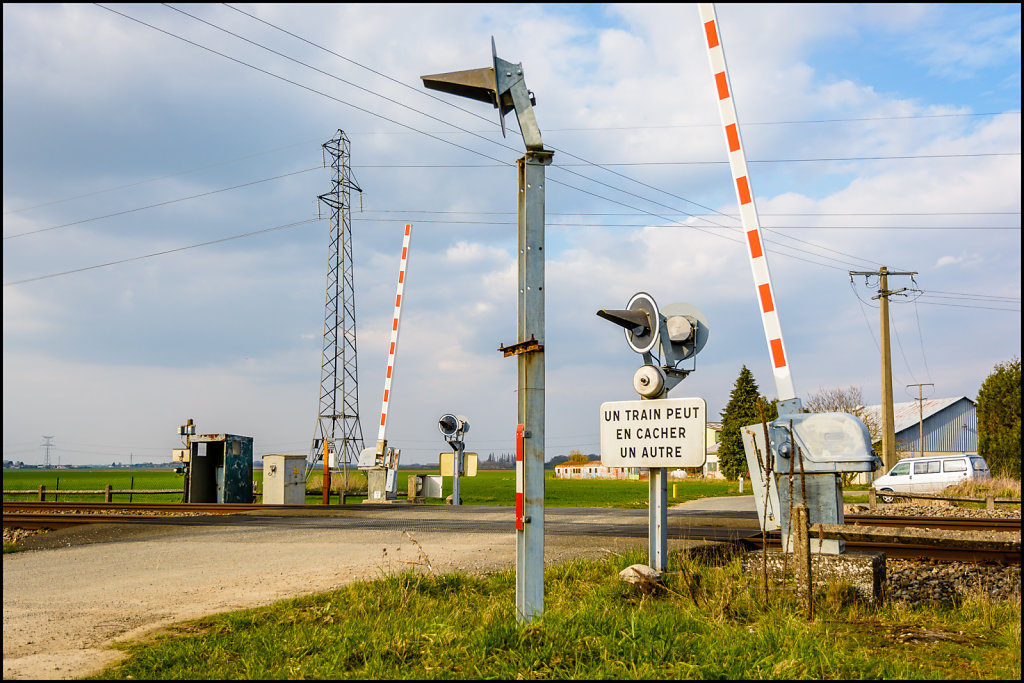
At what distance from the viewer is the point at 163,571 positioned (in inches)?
352

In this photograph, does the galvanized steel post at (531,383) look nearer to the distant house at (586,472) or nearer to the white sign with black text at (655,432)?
the white sign with black text at (655,432)

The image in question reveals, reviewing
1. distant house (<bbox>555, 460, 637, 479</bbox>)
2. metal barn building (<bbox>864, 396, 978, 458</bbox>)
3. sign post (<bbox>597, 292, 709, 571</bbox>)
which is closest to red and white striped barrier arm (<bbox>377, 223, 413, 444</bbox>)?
sign post (<bbox>597, 292, 709, 571</bbox>)

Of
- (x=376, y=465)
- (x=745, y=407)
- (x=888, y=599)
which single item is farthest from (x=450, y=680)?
(x=745, y=407)

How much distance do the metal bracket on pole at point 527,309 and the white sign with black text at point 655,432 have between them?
5.80 feet

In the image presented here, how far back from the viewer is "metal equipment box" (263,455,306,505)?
23.1m

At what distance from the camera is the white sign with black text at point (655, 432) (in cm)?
714

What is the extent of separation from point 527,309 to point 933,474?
29.2 m

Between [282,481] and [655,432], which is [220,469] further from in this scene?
[655,432]

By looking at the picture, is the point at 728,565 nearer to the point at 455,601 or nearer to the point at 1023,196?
the point at 455,601

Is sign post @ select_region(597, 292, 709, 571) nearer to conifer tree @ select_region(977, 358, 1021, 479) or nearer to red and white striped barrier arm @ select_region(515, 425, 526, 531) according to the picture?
red and white striped barrier arm @ select_region(515, 425, 526, 531)

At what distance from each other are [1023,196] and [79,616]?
7537 millimetres

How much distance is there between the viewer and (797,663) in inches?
181

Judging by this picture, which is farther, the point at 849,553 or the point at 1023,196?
the point at 849,553

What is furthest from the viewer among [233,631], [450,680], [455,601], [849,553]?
[849,553]
